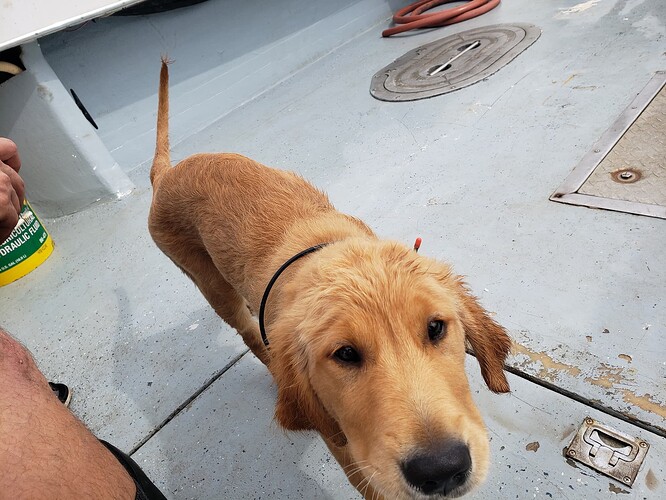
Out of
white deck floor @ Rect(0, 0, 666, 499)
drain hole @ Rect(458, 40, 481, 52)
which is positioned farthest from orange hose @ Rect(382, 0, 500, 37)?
drain hole @ Rect(458, 40, 481, 52)

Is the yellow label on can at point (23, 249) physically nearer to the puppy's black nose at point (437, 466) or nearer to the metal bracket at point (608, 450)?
the puppy's black nose at point (437, 466)

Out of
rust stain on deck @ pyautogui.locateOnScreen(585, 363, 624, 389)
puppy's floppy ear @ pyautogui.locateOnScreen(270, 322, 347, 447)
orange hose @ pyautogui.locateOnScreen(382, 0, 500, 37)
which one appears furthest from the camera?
orange hose @ pyautogui.locateOnScreen(382, 0, 500, 37)

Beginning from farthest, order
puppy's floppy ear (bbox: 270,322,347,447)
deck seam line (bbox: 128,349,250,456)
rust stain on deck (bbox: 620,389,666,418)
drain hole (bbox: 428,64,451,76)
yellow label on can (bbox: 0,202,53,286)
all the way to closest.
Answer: drain hole (bbox: 428,64,451,76)
yellow label on can (bbox: 0,202,53,286)
deck seam line (bbox: 128,349,250,456)
rust stain on deck (bbox: 620,389,666,418)
puppy's floppy ear (bbox: 270,322,347,447)

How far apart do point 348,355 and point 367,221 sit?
1.97 meters

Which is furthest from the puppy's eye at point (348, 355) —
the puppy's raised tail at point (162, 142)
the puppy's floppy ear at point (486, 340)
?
the puppy's raised tail at point (162, 142)

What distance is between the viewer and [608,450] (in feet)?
5.42

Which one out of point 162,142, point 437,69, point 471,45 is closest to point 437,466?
point 162,142

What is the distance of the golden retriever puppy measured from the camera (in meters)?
1.13

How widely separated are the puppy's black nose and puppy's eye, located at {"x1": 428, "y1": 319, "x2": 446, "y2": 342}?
32 cm

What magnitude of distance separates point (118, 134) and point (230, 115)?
1.25m

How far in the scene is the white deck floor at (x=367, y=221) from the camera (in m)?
1.92

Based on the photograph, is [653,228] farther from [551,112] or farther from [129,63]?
[129,63]

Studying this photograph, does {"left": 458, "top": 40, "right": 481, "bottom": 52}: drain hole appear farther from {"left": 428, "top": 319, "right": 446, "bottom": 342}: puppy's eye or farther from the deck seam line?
{"left": 428, "top": 319, "right": 446, "bottom": 342}: puppy's eye

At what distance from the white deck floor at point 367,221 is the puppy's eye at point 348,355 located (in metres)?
0.83
